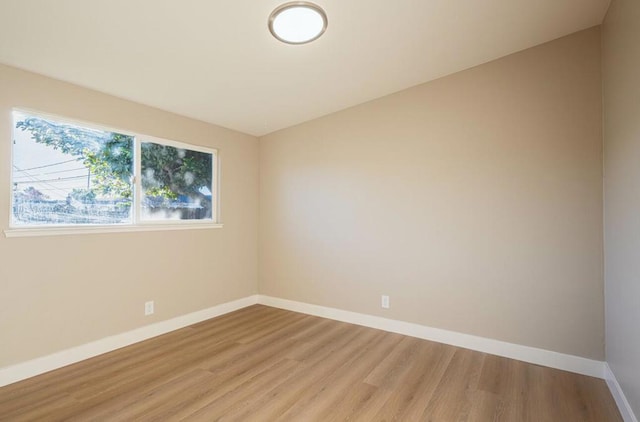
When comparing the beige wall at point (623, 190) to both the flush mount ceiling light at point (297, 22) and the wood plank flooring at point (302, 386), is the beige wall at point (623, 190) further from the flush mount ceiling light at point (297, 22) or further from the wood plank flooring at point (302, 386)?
the flush mount ceiling light at point (297, 22)

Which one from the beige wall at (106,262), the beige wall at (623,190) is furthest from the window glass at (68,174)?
the beige wall at (623,190)

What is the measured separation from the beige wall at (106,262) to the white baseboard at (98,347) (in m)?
0.05

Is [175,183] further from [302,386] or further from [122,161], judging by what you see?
[302,386]

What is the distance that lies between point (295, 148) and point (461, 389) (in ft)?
10.1

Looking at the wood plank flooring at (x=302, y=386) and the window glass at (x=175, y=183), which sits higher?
the window glass at (x=175, y=183)

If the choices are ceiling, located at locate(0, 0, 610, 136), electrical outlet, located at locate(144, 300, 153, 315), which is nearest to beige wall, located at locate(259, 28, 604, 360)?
ceiling, located at locate(0, 0, 610, 136)

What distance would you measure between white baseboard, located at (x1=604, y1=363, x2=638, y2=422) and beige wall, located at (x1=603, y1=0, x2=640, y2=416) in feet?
0.18

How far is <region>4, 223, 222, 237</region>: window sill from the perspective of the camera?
→ 236cm

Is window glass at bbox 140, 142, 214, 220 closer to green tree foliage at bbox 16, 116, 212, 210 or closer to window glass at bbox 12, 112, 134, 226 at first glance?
green tree foliage at bbox 16, 116, 212, 210

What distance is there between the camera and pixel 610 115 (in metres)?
2.25

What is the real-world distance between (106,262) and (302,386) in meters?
2.01

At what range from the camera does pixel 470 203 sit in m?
2.98

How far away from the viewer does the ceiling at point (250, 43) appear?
1.94m

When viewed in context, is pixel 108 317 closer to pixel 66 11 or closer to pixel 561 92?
pixel 66 11
